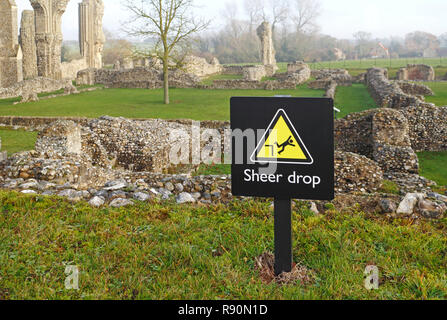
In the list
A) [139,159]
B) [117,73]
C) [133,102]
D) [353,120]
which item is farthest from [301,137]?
[117,73]

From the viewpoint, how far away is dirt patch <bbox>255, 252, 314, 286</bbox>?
10.2ft

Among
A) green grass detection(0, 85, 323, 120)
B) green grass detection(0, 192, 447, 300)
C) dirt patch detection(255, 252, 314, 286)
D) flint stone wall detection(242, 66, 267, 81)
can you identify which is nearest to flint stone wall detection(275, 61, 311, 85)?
flint stone wall detection(242, 66, 267, 81)

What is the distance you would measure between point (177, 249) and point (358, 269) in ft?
4.79

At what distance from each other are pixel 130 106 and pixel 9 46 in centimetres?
1659

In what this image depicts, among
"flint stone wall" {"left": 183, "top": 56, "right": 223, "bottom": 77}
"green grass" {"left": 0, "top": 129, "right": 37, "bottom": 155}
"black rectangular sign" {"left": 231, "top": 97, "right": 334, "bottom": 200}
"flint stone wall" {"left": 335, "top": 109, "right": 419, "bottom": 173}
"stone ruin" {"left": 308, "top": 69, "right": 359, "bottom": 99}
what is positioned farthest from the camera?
"flint stone wall" {"left": 183, "top": 56, "right": 223, "bottom": 77}

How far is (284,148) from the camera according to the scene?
2961 mm

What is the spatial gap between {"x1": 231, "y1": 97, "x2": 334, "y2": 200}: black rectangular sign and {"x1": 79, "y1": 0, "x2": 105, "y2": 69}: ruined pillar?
49.2 metres

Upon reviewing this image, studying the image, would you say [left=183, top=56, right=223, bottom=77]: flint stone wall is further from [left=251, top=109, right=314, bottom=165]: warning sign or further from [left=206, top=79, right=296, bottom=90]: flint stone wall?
[left=251, top=109, right=314, bottom=165]: warning sign

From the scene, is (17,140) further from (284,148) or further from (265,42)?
(265,42)

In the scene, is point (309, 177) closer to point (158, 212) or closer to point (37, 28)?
point (158, 212)

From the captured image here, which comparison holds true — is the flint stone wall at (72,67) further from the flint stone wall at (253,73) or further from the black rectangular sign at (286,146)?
the black rectangular sign at (286,146)

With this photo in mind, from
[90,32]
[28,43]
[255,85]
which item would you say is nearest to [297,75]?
[255,85]

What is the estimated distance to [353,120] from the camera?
11586mm

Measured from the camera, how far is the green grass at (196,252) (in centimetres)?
298
